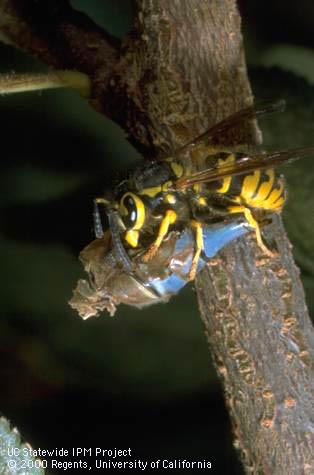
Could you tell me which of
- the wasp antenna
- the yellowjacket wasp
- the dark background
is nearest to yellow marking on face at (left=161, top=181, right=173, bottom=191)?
the yellowjacket wasp

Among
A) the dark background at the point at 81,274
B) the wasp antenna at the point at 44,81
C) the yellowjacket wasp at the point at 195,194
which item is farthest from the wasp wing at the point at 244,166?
the dark background at the point at 81,274

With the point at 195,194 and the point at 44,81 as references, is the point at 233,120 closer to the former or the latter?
the point at 195,194

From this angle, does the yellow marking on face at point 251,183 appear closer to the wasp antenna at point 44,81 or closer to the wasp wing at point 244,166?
the wasp wing at point 244,166

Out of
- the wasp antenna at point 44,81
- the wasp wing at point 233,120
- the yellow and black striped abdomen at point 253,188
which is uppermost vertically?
the wasp antenna at point 44,81

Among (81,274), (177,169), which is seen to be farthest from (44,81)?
(81,274)

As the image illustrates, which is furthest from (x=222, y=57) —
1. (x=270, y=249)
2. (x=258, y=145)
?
(x=270, y=249)

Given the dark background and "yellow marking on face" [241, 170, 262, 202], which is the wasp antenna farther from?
the dark background

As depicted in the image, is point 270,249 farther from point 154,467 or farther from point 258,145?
point 154,467

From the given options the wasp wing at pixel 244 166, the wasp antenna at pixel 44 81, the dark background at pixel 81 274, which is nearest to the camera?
the wasp wing at pixel 244 166
